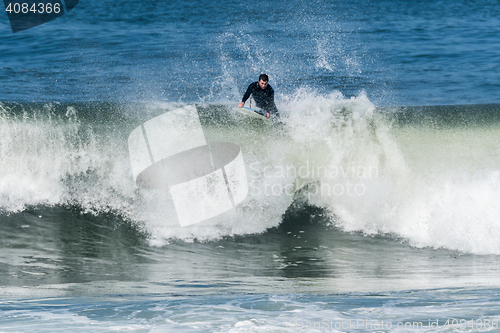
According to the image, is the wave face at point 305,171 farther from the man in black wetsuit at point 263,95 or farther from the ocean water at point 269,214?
the man in black wetsuit at point 263,95


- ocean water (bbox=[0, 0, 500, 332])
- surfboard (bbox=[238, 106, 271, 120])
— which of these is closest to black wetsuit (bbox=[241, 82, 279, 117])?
surfboard (bbox=[238, 106, 271, 120])

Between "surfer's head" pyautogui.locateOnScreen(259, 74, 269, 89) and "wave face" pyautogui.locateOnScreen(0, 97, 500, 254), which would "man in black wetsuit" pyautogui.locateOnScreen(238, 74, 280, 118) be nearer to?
"surfer's head" pyautogui.locateOnScreen(259, 74, 269, 89)

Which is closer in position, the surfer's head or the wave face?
the wave face

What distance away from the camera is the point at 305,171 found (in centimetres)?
808

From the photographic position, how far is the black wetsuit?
8148 millimetres

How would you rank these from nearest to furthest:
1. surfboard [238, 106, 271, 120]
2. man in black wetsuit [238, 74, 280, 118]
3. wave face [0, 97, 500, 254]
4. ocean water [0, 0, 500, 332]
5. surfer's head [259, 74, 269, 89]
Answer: ocean water [0, 0, 500, 332] < wave face [0, 97, 500, 254] < surfer's head [259, 74, 269, 89] < man in black wetsuit [238, 74, 280, 118] < surfboard [238, 106, 271, 120]

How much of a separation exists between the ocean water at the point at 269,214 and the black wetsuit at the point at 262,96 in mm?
305

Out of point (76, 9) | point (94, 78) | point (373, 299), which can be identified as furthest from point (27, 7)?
point (373, 299)

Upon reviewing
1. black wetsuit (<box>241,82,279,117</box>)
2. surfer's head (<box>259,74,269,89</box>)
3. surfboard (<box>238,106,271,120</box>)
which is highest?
surfer's head (<box>259,74,269,89</box>)

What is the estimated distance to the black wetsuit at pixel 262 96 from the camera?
321 inches

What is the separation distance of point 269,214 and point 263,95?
2.17m

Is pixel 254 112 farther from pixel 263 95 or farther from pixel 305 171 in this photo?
pixel 305 171

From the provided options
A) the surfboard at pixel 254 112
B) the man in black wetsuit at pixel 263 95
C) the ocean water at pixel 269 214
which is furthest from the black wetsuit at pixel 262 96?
the ocean water at pixel 269 214

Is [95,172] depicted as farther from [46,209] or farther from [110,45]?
[110,45]
